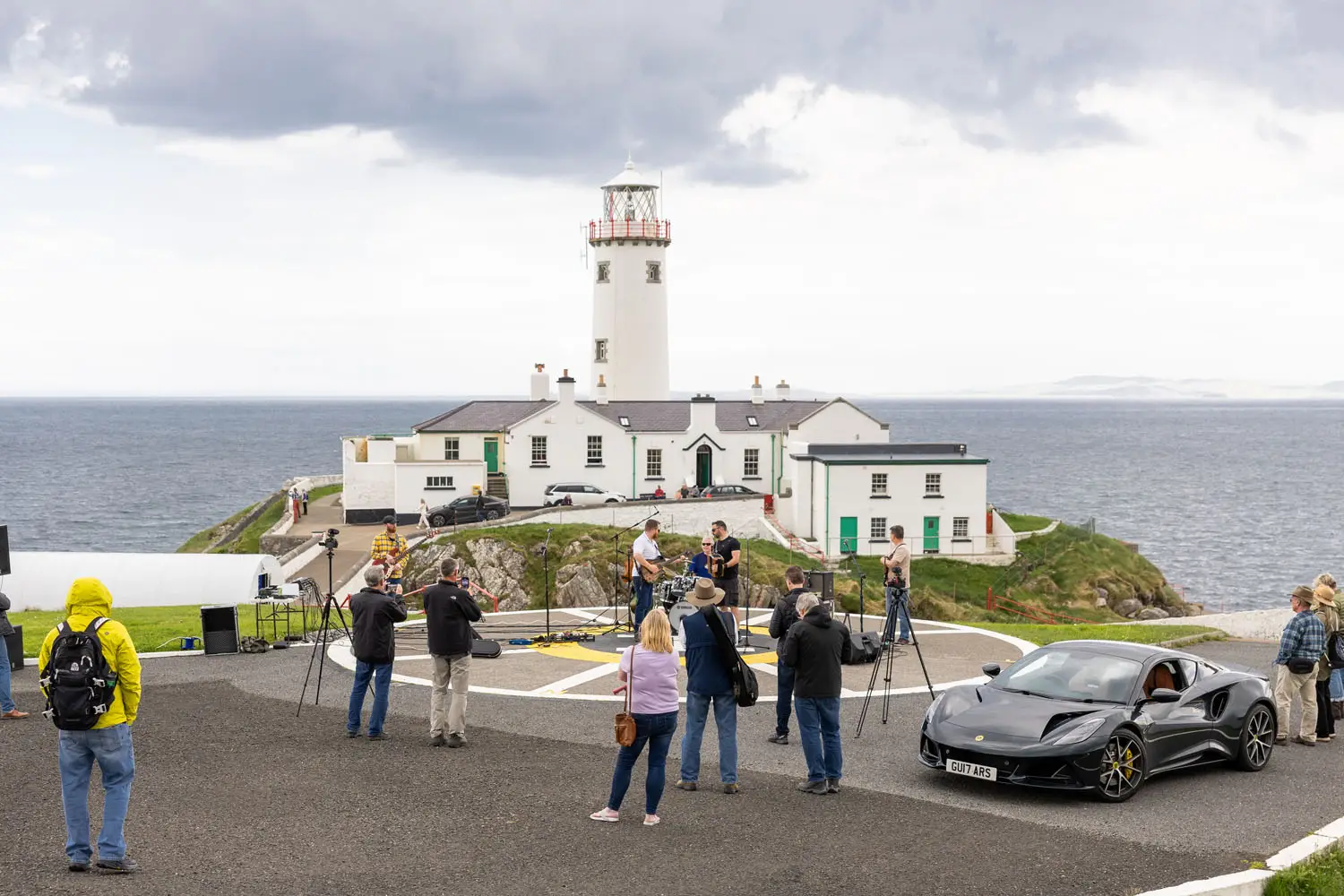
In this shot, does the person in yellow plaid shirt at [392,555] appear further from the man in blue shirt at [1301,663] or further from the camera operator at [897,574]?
the man in blue shirt at [1301,663]

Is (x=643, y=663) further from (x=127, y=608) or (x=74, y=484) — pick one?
(x=74, y=484)

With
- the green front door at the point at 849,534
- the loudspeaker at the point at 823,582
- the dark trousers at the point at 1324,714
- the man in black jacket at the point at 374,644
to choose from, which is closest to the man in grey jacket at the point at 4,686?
the man in black jacket at the point at 374,644

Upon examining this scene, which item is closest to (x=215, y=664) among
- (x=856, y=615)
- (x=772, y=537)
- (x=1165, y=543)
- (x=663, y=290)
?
(x=856, y=615)

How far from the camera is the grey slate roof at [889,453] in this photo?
51750mm

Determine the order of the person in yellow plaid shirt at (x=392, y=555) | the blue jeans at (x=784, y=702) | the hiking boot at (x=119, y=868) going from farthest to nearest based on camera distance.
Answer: the person in yellow plaid shirt at (x=392, y=555) → the blue jeans at (x=784, y=702) → the hiking boot at (x=119, y=868)

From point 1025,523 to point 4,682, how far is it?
52.0 m

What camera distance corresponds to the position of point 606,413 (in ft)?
195

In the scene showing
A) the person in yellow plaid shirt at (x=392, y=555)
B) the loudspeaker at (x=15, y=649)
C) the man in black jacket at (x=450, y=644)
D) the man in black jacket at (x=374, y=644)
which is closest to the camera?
the man in black jacket at (x=450, y=644)

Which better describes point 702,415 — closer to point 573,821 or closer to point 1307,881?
point 573,821

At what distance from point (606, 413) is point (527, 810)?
4759cm

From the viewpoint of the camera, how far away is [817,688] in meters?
12.5

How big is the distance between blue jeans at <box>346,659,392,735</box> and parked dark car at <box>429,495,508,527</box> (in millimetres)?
37036

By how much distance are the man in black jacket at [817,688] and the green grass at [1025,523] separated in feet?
158

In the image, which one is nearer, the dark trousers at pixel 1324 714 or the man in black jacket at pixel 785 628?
the man in black jacket at pixel 785 628
